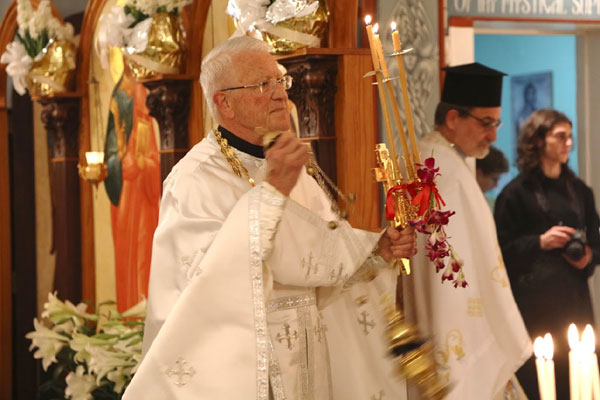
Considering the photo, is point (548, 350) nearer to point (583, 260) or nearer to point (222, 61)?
point (222, 61)

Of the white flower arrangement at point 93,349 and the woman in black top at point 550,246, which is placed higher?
the woman in black top at point 550,246

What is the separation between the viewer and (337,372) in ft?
11.9

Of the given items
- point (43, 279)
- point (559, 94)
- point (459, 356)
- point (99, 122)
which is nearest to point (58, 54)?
point (99, 122)

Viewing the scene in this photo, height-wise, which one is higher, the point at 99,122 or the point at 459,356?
the point at 99,122

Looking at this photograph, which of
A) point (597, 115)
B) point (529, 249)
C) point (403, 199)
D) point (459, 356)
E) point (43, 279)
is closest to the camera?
point (403, 199)

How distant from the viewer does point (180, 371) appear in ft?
10.5

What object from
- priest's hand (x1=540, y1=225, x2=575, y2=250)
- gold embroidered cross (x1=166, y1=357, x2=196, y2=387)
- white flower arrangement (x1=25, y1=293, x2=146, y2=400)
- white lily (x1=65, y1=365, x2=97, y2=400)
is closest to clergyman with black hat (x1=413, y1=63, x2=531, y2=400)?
gold embroidered cross (x1=166, y1=357, x2=196, y2=387)

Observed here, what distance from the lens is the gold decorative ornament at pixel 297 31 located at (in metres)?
4.23

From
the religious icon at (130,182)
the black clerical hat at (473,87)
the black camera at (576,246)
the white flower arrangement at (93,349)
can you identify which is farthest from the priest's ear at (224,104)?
the religious icon at (130,182)

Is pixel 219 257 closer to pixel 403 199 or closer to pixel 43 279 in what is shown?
pixel 403 199

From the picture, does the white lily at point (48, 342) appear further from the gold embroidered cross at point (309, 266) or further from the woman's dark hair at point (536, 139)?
the gold embroidered cross at point (309, 266)

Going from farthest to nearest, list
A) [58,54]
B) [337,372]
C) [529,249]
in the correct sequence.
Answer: [58,54]
[529,249]
[337,372]

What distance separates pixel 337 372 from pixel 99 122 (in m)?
4.03

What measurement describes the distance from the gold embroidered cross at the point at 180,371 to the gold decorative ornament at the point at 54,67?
436 cm
